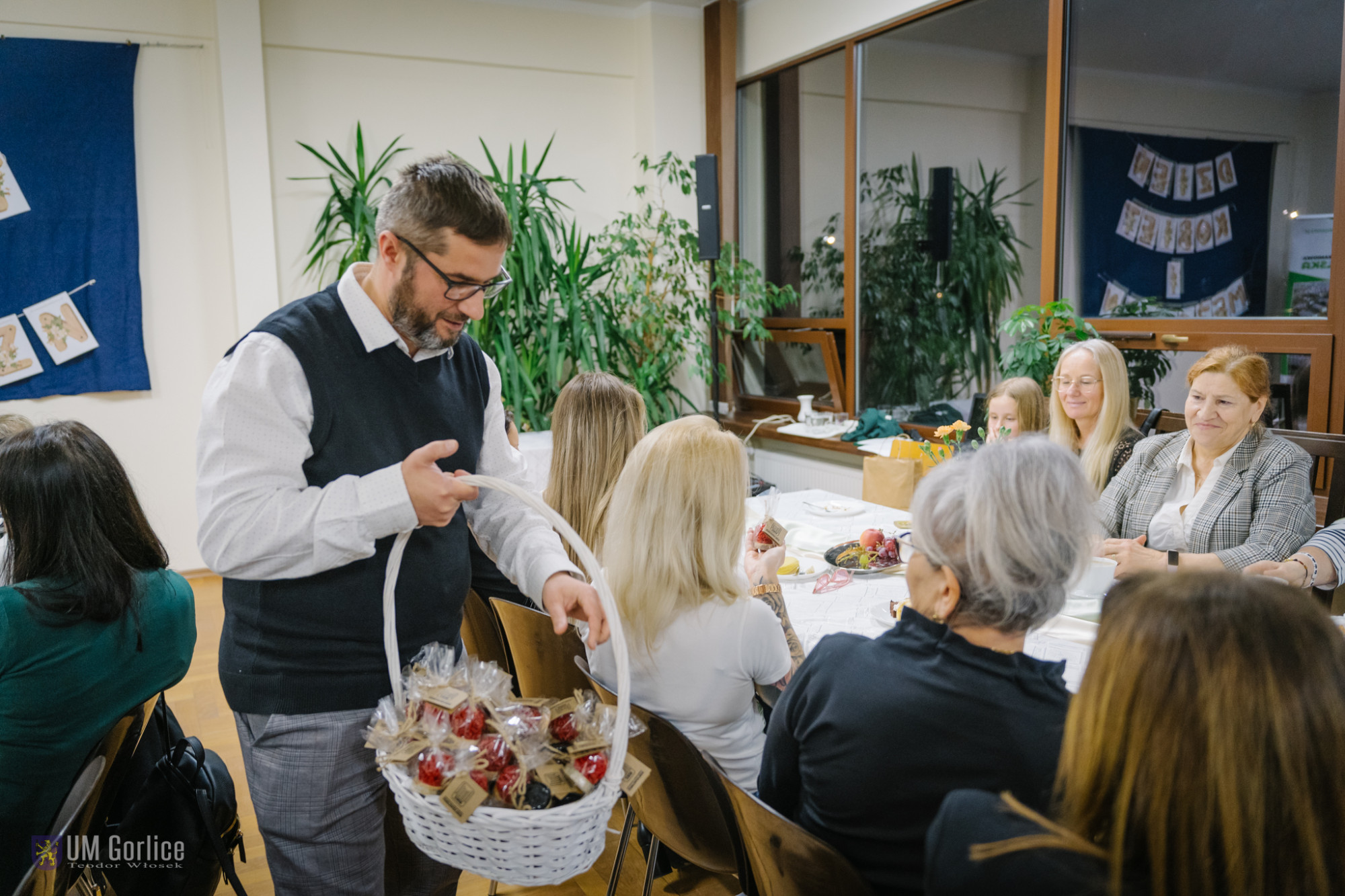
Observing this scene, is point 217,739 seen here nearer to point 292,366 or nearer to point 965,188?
point 292,366

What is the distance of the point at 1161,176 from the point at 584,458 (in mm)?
2652

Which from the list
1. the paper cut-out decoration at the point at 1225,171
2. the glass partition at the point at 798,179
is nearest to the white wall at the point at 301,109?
the glass partition at the point at 798,179

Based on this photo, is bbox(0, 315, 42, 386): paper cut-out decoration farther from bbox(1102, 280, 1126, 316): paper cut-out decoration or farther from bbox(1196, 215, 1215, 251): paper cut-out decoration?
bbox(1196, 215, 1215, 251): paper cut-out decoration

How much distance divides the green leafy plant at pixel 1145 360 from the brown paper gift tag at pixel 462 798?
10.4 ft

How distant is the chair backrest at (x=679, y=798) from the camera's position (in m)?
1.30

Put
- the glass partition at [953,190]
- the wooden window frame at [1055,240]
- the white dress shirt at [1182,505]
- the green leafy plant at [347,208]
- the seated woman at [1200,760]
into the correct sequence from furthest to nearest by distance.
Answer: the green leafy plant at [347,208] < the glass partition at [953,190] < the wooden window frame at [1055,240] < the white dress shirt at [1182,505] < the seated woman at [1200,760]

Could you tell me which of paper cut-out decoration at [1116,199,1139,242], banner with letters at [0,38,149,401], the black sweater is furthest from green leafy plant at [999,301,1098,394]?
banner with letters at [0,38,149,401]

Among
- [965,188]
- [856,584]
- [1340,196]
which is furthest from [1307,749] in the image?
[965,188]

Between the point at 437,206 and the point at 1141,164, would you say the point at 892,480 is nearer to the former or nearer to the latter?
the point at 1141,164

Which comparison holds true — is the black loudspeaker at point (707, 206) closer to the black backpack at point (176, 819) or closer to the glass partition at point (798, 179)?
the glass partition at point (798, 179)

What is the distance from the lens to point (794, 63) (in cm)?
498

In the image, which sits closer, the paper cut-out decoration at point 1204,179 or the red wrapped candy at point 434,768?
the red wrapped candy at point 434,768

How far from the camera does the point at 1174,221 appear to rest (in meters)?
3.33

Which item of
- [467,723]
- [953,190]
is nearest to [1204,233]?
[953,190]
